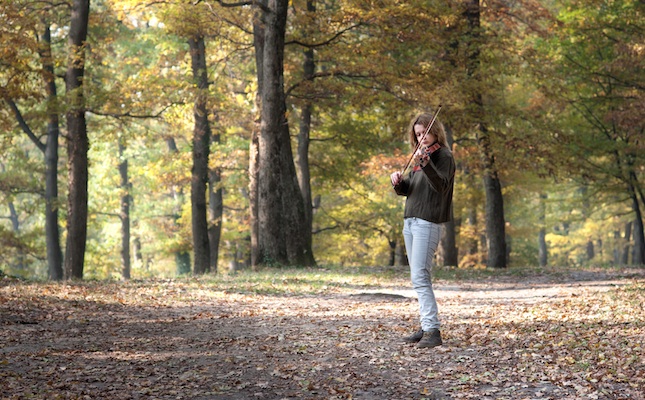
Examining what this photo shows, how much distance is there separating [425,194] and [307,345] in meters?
2.07

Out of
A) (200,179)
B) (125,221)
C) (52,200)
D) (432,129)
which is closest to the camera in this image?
(432,129)

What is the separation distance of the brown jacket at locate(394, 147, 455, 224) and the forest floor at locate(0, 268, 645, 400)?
132 cm

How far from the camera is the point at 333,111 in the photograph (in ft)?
75.8

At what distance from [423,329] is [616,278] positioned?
10.3 metres

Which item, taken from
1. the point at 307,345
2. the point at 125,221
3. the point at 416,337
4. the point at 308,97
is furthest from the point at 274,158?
the point at 125,221

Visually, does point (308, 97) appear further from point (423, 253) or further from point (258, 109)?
point (423, 253)

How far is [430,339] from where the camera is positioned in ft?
23.1

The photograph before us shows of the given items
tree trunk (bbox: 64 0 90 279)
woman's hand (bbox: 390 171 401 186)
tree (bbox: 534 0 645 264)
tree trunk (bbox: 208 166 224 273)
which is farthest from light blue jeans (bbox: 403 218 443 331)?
tree trunk (bbox: 208 166 224 273)

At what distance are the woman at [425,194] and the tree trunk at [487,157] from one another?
12.1 meters

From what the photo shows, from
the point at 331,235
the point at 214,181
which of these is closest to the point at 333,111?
the point at 214,181

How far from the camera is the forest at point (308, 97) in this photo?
1717 cm

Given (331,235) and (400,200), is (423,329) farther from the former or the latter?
Answer: (331,235)

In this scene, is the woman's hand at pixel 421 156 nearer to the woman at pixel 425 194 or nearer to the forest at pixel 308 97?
the woman at pixel 425 194

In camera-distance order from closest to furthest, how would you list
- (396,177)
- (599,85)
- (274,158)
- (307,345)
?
(396,177) < (307,345) < (274,158) < (599,85)
